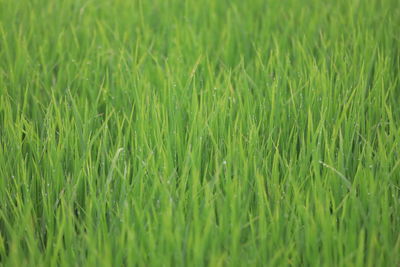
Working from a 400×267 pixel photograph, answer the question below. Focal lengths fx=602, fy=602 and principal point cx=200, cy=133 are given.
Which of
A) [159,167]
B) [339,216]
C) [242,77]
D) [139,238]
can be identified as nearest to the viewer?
[139,238]

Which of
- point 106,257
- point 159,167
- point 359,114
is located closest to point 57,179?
point 159,167

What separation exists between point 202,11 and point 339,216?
162 centimetres

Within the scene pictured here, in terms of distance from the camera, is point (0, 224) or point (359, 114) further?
point (359, 114)

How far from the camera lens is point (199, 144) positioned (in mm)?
1722

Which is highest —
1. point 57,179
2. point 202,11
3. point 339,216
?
point 202,11

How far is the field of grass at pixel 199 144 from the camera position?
4.74 feet

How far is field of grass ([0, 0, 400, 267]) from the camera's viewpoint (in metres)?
1.44

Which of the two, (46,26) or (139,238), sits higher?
(46,26)

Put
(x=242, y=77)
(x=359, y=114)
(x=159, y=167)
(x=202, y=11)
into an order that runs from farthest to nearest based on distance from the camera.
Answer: (x=202, y=11) → (x=242, y=77) → (x=359, y=114) → (x=159, y=167)

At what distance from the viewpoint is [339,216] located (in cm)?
159

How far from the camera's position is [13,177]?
1645 millimetres

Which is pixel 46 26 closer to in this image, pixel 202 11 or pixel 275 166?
pixel 202 11

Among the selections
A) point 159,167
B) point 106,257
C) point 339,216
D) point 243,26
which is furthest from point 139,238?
point 243,26

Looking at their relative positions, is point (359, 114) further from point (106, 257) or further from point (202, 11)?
point (202, 11)
